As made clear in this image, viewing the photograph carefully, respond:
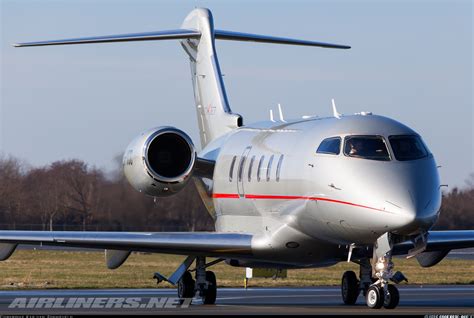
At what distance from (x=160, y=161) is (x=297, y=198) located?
156 inches

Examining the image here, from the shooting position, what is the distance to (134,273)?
36.1 m

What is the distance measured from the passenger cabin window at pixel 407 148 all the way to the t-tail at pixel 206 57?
7.35 m

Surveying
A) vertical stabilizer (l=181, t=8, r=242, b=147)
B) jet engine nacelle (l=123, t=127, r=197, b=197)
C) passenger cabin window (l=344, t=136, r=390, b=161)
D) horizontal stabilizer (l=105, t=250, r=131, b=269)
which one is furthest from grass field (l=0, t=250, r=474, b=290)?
passenger cabin window (l=344, t=136, r=390, b=161)

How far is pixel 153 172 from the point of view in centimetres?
2420

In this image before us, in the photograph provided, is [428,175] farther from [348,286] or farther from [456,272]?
[456,272]

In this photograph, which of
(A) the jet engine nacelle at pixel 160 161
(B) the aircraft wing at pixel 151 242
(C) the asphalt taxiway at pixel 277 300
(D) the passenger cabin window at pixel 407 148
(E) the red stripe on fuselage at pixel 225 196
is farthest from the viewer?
(E) the red stripe on fuselage at pixel 225 196

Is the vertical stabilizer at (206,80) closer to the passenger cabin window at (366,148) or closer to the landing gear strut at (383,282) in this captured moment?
the passenger cabin window at (366,148)

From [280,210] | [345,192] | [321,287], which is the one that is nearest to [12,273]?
[321,287]

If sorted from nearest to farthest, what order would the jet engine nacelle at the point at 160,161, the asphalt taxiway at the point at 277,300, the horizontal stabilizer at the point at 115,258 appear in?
the asphalt taxiway at the point at 277,300
the horizontal stabilizer at the point at 115,258
the jet engine nacelle at the point at 160,161

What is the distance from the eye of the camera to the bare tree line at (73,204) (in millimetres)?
39719

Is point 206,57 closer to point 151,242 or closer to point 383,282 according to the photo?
point 151,242

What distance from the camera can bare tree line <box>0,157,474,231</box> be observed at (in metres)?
39.7

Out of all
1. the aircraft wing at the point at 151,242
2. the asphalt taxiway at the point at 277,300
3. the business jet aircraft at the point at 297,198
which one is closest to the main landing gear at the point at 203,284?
the business jet aircraft at the point at 297,198

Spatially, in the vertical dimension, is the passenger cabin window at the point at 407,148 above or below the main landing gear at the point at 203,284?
above
